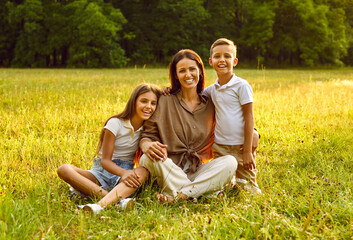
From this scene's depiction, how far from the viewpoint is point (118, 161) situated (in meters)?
3.39

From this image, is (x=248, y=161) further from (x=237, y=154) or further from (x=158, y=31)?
(x=158, y=31)

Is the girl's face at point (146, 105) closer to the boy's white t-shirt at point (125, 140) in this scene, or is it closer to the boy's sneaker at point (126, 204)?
the boy's white t-shirt at point (125, 140)

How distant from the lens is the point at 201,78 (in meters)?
3.65

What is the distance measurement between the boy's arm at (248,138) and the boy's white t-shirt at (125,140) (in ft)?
3.42

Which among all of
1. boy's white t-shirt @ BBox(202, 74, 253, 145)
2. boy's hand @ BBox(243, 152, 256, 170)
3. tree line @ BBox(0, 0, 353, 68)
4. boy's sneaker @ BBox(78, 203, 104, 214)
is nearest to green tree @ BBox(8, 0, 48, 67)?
tree line @ BBox(0, 0, 353, 68)

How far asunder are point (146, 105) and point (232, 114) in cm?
84

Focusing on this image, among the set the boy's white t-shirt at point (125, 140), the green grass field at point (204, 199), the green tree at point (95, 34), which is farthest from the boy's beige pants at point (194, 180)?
the green tree at point (95, 34)

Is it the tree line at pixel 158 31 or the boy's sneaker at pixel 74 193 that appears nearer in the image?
the boy's sneaker at pixel 74 193

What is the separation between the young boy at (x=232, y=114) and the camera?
3.27 meters

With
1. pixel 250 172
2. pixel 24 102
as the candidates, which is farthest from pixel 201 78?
pixel 24 102

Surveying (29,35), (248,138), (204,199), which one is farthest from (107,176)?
(29,35)

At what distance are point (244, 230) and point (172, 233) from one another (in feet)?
1.57

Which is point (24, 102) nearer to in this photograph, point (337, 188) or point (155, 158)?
point (155, 158)

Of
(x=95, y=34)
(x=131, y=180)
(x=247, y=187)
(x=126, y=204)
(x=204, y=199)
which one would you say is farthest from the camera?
(x=95, y=34)
